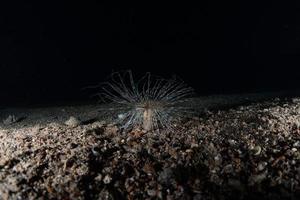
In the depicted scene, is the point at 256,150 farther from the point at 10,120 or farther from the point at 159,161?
the point at 10,120

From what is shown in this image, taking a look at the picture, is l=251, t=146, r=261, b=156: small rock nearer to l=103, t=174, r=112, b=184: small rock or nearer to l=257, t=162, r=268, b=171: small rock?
l=257, t=162, r=268, b=171: small rock

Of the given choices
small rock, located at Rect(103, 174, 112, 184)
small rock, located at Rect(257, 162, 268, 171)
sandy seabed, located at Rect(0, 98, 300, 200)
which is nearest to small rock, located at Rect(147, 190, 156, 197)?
sandy seabed, located at Rect(0, 98, 300, 200)

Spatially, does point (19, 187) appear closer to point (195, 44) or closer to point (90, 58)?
point (90, 58)

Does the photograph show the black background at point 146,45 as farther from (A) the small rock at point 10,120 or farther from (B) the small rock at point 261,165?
(B) the small rock at point 261,165

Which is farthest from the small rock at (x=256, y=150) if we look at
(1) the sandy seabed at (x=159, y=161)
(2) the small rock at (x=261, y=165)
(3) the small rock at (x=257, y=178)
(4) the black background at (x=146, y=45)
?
(4) the black background at (x=146, y=45)

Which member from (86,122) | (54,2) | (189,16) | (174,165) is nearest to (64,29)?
(54,2)
